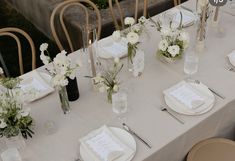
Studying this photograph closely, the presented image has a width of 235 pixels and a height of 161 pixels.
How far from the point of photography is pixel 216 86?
5.76ft

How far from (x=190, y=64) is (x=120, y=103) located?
0.49 m

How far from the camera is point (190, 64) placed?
1.83 m

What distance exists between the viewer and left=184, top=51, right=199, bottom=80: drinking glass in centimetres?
182

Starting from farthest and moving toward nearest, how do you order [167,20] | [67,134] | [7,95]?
[167,20]
[67,134]
[7,95]

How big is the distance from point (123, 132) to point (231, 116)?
Answer: 648 mm

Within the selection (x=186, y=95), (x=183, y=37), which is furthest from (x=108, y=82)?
(x=183, y=37)

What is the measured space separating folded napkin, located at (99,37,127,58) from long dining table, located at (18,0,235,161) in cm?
7

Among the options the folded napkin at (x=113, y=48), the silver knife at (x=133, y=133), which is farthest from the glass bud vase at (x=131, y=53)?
the silver knife at (x=133, y=133)

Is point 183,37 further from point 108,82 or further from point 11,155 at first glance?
point 11,155

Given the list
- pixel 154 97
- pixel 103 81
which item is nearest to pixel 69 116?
pixel 103 81

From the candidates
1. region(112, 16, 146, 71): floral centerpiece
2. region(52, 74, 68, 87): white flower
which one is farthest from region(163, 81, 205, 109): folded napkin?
region(52, 74, 68, 87): white flower

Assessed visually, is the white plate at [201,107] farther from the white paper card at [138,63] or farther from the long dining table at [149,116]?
the white paper card at [138,63]

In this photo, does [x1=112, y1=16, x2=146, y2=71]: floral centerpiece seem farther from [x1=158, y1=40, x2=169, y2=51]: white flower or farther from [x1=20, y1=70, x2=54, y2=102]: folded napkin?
[x1=20, y1=70, x2=54, y2=102]: folded napkin

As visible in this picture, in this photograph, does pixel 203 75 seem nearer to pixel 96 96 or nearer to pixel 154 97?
pixel 154 97
